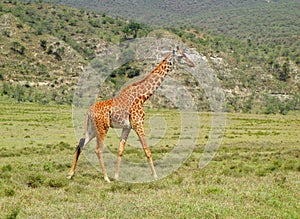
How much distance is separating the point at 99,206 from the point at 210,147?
1860cm

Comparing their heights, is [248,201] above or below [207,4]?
below

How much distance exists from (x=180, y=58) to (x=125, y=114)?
9.41 feet

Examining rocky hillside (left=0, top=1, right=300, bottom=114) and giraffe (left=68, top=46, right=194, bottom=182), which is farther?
rocky hillside (left=0, top=1, right=300, bottom=114)

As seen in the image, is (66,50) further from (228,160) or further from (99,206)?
(99,206)

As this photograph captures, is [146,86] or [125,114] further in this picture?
[146,86]

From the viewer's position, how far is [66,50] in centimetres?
9544

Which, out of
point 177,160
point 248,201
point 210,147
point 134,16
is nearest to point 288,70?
point 134,16

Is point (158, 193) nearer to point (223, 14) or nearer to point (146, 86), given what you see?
point (146, 86)

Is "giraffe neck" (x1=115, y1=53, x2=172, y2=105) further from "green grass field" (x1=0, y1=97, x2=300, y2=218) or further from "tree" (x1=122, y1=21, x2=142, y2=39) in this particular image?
"tree" (x1=122, y1=21, x2=142, y2=39)

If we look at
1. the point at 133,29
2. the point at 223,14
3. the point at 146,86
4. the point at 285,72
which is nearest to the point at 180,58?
the point at 146,86

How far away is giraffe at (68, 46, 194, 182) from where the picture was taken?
14.9 m

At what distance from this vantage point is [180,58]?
16.3m

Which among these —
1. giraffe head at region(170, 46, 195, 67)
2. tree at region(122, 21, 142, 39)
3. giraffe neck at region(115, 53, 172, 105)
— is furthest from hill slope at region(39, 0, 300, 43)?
giraffe neck at region(115, 53, 172, 105)

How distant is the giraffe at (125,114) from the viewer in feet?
49.0
